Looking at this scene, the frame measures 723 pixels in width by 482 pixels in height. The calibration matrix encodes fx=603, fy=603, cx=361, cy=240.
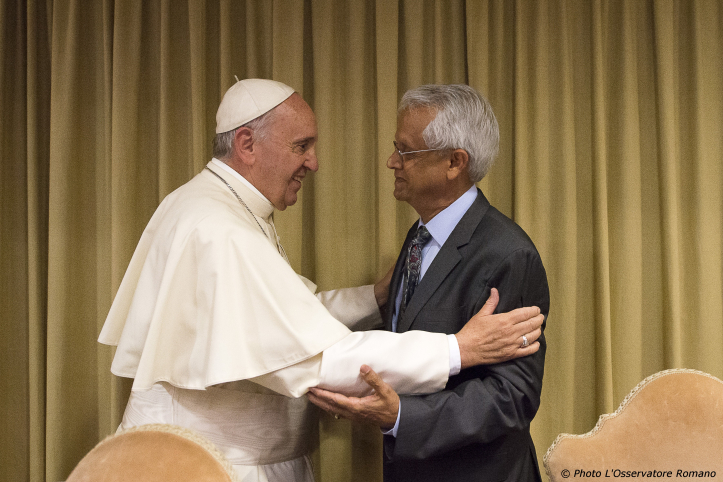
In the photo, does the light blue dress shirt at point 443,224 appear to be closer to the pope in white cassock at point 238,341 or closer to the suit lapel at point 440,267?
the suit lapel at point 440,267

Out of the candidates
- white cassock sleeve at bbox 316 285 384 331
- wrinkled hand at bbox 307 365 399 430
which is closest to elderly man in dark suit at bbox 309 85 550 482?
wrinkled hand at bbox 307 365 399 430

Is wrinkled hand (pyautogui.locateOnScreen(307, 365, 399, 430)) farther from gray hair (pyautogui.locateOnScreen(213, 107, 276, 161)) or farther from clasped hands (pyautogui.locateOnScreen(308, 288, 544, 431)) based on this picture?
gray hair (pyautogui.locateOnScreen(213, 107, 276, 161))

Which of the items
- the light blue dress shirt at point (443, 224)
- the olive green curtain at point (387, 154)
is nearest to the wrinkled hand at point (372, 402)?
the light blue dress shirt at point (443, 224)

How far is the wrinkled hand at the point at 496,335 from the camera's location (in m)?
1.73

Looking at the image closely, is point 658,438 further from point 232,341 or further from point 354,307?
point 232,341

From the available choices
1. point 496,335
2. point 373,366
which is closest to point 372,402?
point 373,366

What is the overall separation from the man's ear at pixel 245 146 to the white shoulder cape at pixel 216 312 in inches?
11.3

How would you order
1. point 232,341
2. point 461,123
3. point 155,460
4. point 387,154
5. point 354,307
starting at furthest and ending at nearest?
point 387,154
point 354,307
point 461,123
point 232,341
point 155,460

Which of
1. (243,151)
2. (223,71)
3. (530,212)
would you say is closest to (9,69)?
(223,71)

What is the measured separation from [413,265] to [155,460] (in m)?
1.04

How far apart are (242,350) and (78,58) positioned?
1.94 m

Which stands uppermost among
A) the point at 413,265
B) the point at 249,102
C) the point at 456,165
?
the point at 249,102

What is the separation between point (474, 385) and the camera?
1763mm

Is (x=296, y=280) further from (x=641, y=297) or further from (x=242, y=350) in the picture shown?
(x=641, y=297)
